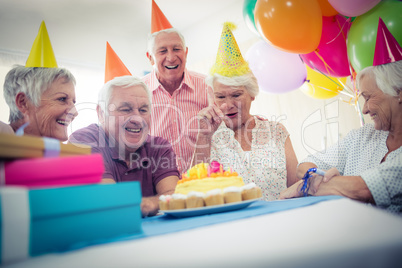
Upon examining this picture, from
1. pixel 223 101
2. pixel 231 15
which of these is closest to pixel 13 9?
pixel 231 15

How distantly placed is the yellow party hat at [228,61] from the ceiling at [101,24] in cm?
257

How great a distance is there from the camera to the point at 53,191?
522 mm

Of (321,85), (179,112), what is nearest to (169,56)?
(179,112)

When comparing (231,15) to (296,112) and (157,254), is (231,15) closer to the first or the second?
(296,112)

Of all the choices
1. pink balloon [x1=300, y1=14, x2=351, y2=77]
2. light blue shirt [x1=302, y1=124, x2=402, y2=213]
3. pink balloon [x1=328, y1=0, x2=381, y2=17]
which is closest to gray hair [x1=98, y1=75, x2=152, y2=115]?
light blue shirt [x1=302, y1=124, x2=402, y2=213]

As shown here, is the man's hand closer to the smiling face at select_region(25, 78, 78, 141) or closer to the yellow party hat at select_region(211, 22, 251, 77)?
the smiling face at select_region(25, 78, 78, 141)

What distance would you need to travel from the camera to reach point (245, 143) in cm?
192

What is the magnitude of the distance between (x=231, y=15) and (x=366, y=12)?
305cm

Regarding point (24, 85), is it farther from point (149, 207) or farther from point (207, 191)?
point (207, 191)

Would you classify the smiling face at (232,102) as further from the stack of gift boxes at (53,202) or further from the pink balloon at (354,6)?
the stack of gift boxes at (53,202)

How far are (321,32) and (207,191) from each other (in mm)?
1674

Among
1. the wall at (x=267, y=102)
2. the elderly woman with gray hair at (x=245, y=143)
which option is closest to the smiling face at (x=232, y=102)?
the elderly woman with gray hair at (x=245, y=143)

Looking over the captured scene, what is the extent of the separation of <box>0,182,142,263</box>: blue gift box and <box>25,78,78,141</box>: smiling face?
1.15 meters

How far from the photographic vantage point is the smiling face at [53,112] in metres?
1.56
